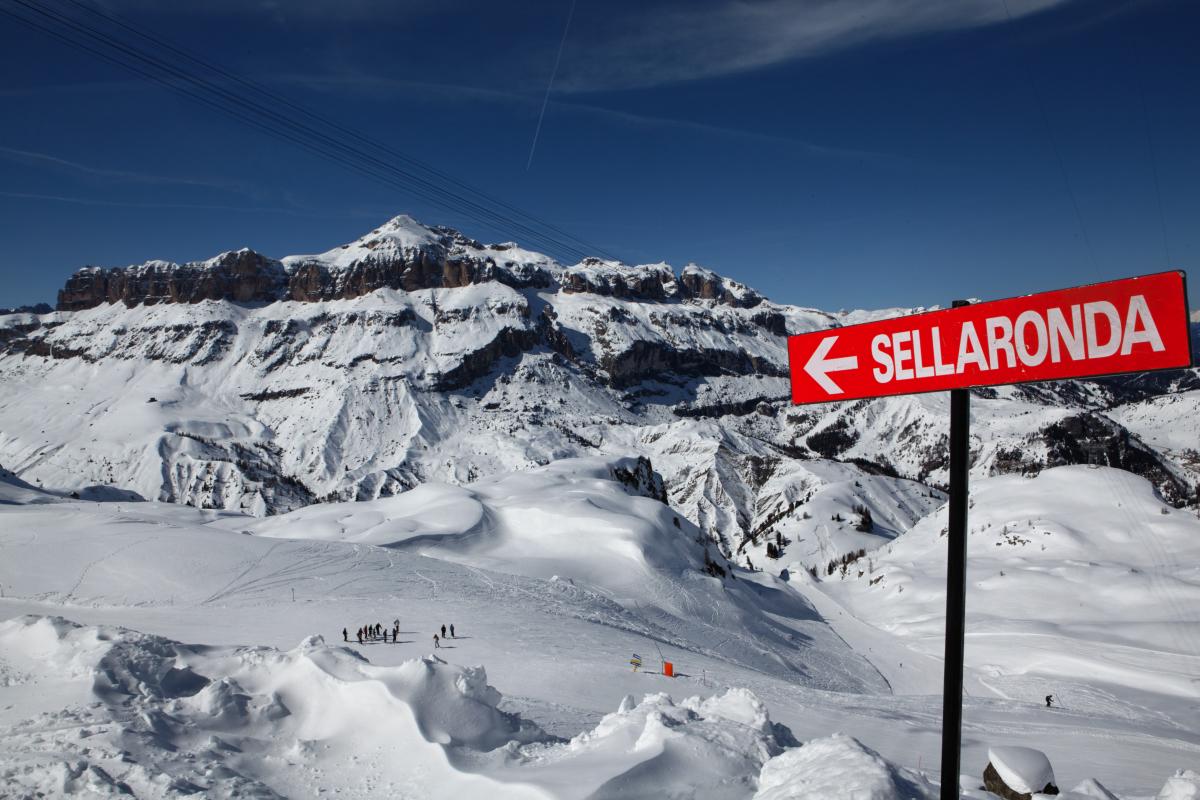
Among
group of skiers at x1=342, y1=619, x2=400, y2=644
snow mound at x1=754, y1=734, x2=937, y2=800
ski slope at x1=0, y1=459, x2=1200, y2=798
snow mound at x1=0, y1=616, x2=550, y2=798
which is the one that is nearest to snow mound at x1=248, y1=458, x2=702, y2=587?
ski slope at x1=0, y1=459, x2=1200, y2=798

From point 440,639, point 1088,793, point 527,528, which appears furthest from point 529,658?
point 527,528

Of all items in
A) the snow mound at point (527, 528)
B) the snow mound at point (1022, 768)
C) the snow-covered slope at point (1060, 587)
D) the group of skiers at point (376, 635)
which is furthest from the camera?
the snow mound at point (527, 528)

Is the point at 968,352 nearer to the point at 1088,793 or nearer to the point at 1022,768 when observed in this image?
the point at 1022,768

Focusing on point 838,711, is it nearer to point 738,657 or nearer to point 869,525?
point 738,657

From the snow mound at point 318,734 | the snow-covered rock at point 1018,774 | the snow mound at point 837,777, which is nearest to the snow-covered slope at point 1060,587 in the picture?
the snow-covered rock at point 1018,774

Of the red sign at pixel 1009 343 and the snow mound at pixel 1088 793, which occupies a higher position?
the red sign at pixel 1009 343

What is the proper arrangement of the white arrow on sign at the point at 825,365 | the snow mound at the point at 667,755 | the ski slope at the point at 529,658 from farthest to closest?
the ski slope at the point at 529,658 < the snow mound at the point at 667,755 < the white arrow on sign at the point at 825,365

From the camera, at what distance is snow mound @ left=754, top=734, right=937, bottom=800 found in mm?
6375

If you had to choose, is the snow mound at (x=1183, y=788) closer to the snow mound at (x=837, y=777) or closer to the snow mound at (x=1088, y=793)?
the snow mound at (x=1088, y=793)

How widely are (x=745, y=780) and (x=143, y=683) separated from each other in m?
9.36

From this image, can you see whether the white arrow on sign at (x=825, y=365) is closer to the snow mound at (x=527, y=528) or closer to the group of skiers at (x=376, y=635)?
the group of skiers at (x=376, y=635)

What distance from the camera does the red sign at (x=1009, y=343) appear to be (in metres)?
3.72

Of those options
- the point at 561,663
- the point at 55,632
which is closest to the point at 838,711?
the point at 561,663

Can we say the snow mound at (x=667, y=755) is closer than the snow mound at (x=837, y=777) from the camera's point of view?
No
